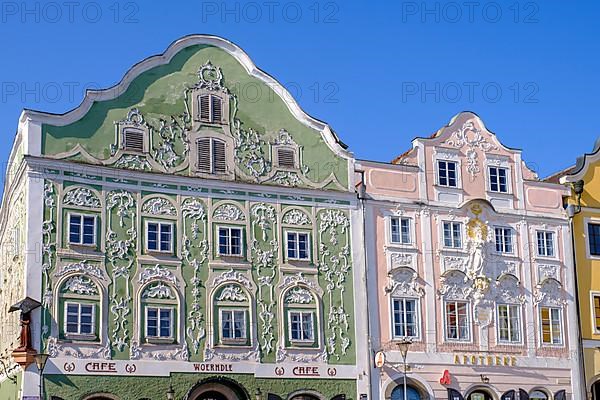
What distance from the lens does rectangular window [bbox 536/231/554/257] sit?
138ft

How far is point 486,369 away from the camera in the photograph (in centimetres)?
3934

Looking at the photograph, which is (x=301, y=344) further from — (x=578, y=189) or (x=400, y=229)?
(x=578, y=189)

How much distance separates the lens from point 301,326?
36688 mm

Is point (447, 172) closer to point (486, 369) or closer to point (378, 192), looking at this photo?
point (378, 192)

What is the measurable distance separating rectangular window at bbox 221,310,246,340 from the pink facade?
17.0 feet

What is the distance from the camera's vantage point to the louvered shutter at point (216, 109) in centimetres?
3716

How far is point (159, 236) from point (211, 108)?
5333 millimetres

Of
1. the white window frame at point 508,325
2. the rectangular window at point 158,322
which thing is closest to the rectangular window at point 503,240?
the white window frame at point 508,325

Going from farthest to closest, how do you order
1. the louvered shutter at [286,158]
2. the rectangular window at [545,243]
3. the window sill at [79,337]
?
the rectangular window at [545,243], the louvered shutter at [286,158], the window sill at [79,337]

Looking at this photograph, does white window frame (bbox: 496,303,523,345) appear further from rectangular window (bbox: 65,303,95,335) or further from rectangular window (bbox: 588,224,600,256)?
rectangular window (bbox: 65,303,95,335)

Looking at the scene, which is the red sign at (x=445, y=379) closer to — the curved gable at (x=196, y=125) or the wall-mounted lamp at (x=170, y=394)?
the curved gable at (x=196, y=125)

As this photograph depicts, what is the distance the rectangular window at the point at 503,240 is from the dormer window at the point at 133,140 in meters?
15.0

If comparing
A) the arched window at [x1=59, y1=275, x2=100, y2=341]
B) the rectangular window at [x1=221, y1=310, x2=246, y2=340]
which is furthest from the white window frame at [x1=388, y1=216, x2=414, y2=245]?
the arched window at [x1=59, y1=275, x2=100, y2=341]

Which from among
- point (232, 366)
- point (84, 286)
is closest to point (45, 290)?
point (84, 286)
